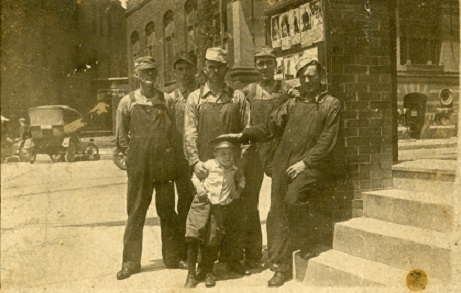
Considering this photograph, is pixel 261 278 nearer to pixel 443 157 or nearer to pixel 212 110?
pixel 212 110

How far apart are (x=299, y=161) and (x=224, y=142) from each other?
69cm

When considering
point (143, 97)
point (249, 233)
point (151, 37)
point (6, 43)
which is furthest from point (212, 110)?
point (151, 37)

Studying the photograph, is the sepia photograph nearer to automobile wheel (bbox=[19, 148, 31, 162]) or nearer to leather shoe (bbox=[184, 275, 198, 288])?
leather shoe (bbox=[184, 275, 198, 288])

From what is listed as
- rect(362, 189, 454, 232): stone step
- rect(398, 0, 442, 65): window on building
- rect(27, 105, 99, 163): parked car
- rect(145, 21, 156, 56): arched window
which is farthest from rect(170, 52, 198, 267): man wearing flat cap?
rect(27, 105, 99, 163): parked car

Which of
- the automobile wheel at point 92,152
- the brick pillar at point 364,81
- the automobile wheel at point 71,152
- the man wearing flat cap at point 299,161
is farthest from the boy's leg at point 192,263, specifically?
the automobile wheel at point 92,152

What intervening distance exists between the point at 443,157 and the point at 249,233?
2203 mm

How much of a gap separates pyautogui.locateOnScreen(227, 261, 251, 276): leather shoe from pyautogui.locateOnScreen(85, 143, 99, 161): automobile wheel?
9.64 meters

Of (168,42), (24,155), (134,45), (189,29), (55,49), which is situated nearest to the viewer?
(55,49)

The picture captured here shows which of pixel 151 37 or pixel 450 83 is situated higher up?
pixel 151 37

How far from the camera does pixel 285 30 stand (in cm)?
520

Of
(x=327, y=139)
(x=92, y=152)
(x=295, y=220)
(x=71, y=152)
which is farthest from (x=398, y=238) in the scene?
(x=92, y=152)

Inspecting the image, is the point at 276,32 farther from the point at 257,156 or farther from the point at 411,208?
the point at 411,208

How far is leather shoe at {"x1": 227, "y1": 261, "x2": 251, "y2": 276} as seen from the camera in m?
4.62

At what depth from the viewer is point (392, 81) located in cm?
489
